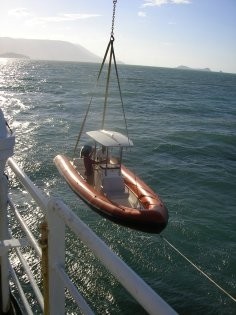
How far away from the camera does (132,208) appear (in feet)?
40.7

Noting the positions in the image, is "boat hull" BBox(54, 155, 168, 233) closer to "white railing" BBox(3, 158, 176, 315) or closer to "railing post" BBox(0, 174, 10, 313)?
"railing post" BBox(0, 174, 10, 313)

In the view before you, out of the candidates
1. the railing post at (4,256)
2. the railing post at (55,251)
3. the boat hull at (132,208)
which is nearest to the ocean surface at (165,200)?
the boat hull at (132,208)

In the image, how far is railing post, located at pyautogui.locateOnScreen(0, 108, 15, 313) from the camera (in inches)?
118

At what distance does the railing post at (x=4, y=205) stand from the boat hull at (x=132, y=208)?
835 centimetres

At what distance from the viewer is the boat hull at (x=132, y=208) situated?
12.0 meters

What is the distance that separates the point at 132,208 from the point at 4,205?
9092 millimetres

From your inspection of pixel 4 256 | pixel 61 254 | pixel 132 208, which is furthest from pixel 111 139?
pixel 61 254

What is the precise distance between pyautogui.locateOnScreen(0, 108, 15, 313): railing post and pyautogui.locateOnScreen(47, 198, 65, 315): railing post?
59 centimetres

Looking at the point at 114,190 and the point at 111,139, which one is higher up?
the point at 111,139

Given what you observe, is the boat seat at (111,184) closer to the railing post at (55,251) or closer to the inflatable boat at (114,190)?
the inflatable boat at (114,190)

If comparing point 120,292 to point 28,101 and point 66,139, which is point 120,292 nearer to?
point 66,139

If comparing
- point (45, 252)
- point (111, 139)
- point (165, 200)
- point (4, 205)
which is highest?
point (45, 252)

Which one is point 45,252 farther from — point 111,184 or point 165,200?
point 165,200

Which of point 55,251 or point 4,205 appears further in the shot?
point 4,205
